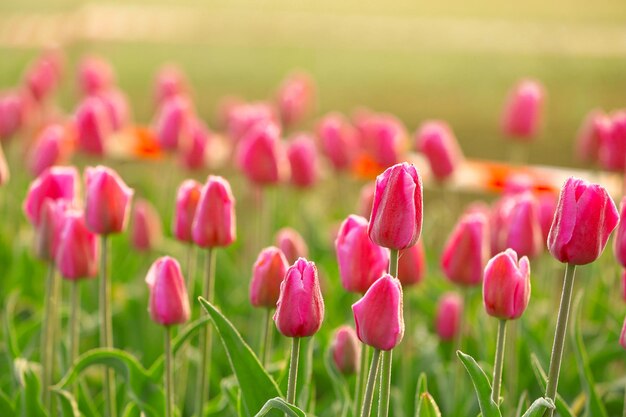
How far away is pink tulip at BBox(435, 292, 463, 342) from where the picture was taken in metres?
1.99

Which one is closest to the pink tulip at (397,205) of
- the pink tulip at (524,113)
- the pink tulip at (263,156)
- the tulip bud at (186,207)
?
the tulip bud at (186,207)

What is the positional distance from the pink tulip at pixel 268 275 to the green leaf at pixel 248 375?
99mm

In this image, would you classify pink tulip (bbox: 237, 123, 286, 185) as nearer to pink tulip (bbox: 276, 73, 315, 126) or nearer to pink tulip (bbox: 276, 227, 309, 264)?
pink tulip (bbox: 276, 227, 309, 264)

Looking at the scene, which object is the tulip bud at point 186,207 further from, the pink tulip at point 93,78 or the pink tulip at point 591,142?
the pink tulip at point 93,78

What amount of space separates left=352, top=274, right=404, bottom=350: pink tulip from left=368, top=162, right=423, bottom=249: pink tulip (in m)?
0.07

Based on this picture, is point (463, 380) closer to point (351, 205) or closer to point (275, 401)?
point (275, 401)

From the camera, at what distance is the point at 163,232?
106 inches

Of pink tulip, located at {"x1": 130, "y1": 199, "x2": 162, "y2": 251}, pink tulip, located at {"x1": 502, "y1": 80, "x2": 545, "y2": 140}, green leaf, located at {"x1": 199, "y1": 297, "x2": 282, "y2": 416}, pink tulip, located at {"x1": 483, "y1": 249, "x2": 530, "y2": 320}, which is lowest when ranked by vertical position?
green leaf, located at {"x1": 199, "y1": 297, "x2": 282, "y2": 416}

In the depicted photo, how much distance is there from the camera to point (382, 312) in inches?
41.5

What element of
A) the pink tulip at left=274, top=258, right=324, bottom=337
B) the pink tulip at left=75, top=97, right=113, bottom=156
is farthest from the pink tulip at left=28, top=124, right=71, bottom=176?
the pink tulip at left=274, top=258, right=324, bottom=337

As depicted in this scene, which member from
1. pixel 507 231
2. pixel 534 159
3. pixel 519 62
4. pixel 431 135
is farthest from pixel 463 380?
pixel 519 62

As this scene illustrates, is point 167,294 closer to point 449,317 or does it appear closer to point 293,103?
point 449,317

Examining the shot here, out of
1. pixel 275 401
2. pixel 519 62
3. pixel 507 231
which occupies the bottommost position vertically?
pixel 275 401

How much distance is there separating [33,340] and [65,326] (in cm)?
22
